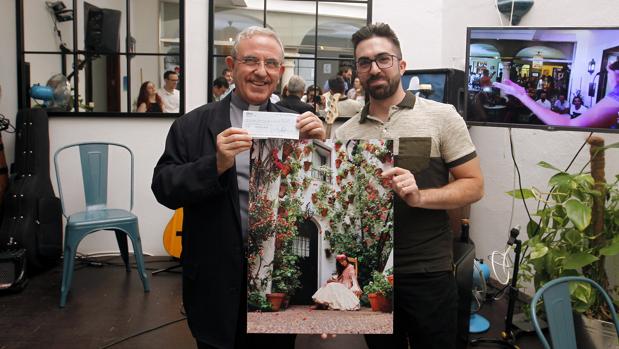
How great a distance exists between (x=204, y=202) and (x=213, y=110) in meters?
0.28

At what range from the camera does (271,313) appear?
4.41 feet

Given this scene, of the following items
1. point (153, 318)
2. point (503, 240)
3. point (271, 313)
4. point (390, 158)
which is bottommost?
point (153, 318)

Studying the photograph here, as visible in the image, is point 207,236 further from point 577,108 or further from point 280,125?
point 577,108

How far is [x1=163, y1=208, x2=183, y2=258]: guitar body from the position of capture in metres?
4.43

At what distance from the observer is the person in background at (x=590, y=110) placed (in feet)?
7.66

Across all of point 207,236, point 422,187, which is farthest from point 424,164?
point 207,236

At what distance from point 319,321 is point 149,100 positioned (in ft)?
12.6

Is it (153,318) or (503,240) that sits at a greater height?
(503,240)

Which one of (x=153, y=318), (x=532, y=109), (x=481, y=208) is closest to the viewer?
(x=532, y=109)

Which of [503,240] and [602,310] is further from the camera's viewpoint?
[503,240]

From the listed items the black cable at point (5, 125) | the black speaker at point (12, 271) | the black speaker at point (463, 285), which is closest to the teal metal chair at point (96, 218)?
the black speaker at point (12, 271)

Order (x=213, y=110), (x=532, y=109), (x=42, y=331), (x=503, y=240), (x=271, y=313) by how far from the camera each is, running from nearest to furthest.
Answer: (x=271, y=313), (x=213, y=110), (x=532, y=109), (x=42, y=331), (x=503, y=240)

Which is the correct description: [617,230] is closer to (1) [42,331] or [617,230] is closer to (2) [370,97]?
(2) [370,97]

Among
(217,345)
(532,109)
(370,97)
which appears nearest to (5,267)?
(217,345)
